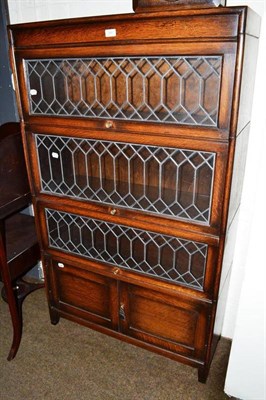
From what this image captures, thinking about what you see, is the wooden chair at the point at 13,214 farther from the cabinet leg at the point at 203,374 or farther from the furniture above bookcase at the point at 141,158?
the cabinet leg at the point at 203,374

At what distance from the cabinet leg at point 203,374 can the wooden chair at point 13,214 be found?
0.98m

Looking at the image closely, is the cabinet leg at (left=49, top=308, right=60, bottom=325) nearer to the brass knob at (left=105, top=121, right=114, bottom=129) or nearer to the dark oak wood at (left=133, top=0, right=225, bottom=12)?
the brass knob at (left=105, top=121, right=114, bottom=129)

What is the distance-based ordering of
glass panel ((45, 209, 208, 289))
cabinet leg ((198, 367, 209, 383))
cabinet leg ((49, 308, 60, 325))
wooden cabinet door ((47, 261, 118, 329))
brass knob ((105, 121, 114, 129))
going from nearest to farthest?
brass knob ((105, 121, 114, 129)), glass panel ((45, 209, 208, 289)), cabinet leg ((198, 367, 209, 383)), wooden cabinet door ((47, 261, 118, 329)), cabinet leg ((49, 308, 60, 325))

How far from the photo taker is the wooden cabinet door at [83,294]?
172 cm

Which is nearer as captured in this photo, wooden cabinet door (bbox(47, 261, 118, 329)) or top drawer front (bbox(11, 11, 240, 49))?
top drawer front (bbox(11, 11, 240, 49))

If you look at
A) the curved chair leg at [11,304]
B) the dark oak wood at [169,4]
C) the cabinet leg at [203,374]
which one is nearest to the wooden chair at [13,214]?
the curved chair leg at [11,304]

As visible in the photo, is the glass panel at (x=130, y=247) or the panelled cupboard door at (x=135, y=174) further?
the glass panel at (x=130, y=247)

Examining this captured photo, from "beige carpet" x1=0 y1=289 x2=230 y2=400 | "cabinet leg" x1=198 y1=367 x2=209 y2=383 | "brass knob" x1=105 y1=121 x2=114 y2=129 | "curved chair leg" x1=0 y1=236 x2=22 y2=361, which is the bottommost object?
"beige carpet" x1=0 y1=289 x2=230 y2=400

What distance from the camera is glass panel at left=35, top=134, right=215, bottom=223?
140 centimetres

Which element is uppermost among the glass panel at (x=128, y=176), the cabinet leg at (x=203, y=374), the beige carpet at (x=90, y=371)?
the glass panel at (x=128, y=176)

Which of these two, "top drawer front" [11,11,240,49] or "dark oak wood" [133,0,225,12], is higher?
"dark oak wood" [133,0,225,12]

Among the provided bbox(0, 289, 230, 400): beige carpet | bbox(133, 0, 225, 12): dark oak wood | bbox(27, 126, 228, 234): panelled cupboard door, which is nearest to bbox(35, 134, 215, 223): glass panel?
bbox(27, 126, 228, 234): panelled cupboard door

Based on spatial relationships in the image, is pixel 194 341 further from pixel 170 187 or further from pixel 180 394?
pixel 170 187

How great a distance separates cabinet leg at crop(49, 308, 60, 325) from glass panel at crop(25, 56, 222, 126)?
116 cm
